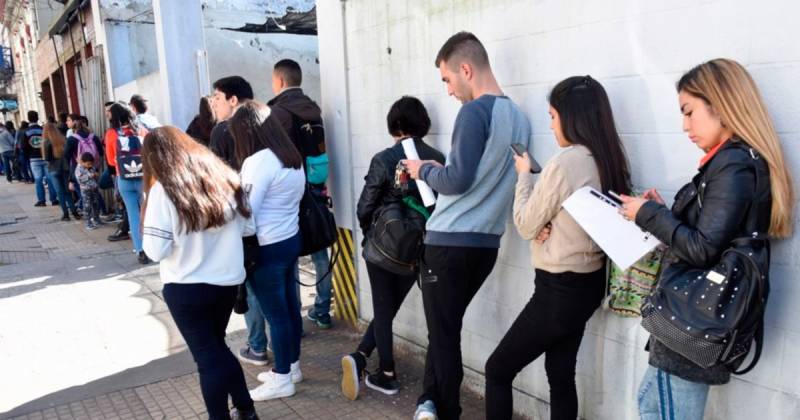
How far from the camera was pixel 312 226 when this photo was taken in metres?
3.56

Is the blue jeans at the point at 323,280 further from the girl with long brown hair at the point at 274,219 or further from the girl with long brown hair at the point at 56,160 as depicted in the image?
the girl with long brown hair at the point at 56,160

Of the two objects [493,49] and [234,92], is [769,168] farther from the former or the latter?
[234,92]

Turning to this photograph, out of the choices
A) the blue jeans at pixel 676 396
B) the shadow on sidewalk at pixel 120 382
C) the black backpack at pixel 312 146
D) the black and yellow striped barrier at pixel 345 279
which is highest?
the black backpack at pixel 312 146

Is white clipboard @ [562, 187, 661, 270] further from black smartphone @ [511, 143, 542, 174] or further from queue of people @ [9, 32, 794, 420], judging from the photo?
black smartphone @ [511, 143, 542, 174]

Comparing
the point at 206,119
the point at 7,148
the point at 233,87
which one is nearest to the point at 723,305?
the point at 233,87

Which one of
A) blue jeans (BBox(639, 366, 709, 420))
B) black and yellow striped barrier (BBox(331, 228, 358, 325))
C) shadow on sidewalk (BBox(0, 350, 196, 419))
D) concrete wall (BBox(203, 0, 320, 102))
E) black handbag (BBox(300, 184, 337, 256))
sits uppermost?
concrete wall (BBox(203, 0, 320, 102))

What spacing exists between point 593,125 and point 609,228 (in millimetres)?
438

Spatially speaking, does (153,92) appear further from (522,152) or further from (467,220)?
(522,152)

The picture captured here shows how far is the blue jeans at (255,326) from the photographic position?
388 cm

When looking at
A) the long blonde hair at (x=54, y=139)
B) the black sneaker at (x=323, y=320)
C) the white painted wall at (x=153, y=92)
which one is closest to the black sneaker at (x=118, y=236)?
the white painted wall at (x=153, y=92)

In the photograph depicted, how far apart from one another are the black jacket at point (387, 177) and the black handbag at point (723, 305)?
165 cm

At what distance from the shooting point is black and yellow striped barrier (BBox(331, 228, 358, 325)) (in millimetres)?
4516

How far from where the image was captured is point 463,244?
2.64 m

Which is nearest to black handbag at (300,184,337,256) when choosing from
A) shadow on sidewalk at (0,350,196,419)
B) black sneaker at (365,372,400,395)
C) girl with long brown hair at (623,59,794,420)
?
black sneaker at (365,372,400,395)
